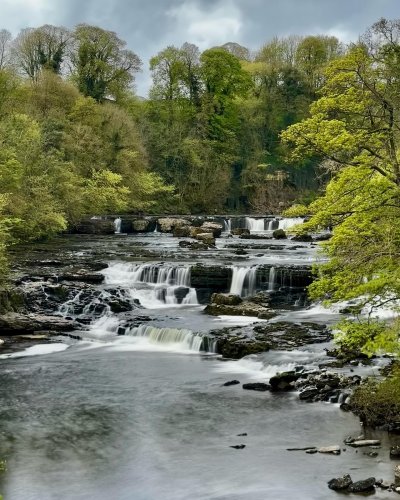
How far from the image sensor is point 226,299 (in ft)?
87.3

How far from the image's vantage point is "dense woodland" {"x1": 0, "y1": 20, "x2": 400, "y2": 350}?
1288 centimetres

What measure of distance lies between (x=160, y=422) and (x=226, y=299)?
12.1 metres

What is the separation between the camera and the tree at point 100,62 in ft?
207

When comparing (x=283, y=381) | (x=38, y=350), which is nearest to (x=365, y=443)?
(x=283, y=381)

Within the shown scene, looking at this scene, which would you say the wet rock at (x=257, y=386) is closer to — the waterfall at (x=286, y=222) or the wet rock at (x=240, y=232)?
the wet rock at (x=240, y=232)

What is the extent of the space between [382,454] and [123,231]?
4145cm

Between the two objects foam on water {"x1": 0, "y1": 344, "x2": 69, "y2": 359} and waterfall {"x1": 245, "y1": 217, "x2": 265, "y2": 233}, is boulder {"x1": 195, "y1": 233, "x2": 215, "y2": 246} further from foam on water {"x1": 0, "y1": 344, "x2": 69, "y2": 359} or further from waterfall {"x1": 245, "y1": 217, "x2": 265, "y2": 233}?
foam on water {"x1": 0, "y1": 344, "x2": 69, "y2": 359}

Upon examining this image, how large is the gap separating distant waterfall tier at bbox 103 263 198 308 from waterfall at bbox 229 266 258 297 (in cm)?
204

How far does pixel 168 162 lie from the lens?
6397cm

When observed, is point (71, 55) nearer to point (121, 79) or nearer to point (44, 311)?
point (121, 79)

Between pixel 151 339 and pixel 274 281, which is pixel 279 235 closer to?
pixel 274 281

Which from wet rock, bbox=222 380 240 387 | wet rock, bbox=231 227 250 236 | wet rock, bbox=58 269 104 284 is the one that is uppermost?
wet rock, bbox=231 227 250 236

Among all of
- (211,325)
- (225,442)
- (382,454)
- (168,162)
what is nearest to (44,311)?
(211,325)

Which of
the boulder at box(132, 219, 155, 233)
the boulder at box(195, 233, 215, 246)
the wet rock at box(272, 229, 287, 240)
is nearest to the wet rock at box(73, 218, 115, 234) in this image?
the boulder at box(132, 219, 155, 233)
